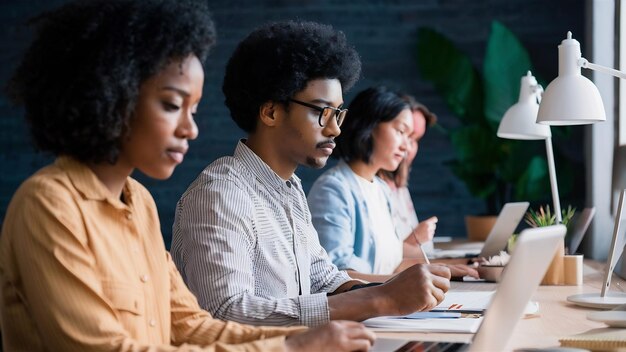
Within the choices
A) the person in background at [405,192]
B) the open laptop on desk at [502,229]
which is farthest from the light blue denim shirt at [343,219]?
the person in background at [405,192]

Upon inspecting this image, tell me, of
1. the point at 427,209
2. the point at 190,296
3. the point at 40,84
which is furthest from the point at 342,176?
the point at 427,209

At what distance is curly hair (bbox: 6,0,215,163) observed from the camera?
4.24ft

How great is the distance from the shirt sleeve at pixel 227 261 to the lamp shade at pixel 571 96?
2.97 feet

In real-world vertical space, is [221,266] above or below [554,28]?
below

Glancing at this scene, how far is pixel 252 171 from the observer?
2123mm

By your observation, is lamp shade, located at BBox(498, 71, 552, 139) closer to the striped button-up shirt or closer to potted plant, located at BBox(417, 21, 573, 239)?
the striped button-up shirt

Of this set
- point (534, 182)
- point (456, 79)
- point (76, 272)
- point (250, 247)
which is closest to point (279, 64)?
point (250, 247)

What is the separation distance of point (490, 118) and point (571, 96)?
3053mm

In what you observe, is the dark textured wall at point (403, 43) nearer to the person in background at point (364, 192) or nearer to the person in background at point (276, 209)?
Result: the person in background at point (364, 192)

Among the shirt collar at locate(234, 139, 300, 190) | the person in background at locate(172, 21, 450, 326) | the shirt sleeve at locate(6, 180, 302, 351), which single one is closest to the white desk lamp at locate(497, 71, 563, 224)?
the person in background at locate(172, 21, 450, 326)

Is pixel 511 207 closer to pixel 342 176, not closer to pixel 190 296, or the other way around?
pixel 342 176

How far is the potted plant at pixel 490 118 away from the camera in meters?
5.40

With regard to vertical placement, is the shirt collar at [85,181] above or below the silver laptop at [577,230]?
above

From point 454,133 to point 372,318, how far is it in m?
3.65
